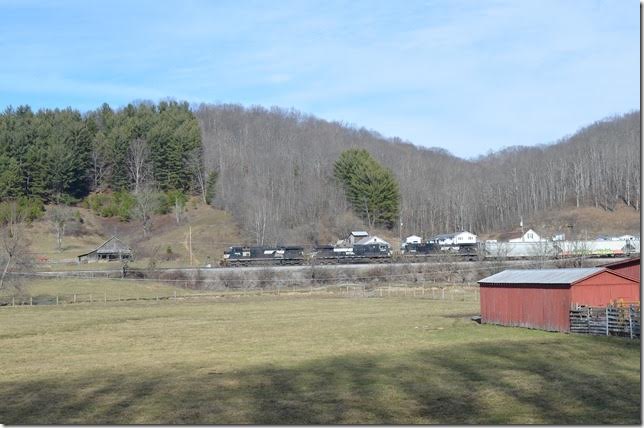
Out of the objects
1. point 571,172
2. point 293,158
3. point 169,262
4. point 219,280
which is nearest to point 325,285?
point 219,280

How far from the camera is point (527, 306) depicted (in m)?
Answer: 46.0

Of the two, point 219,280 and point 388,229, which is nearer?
point 219,280

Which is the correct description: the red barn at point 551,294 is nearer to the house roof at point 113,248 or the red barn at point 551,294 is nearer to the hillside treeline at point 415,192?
the house roof at point 113,248

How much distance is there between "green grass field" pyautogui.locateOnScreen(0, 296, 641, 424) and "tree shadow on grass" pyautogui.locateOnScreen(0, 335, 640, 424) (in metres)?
0.05

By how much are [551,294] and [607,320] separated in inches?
193

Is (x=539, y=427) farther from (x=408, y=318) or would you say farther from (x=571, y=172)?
(x=571, y=172)

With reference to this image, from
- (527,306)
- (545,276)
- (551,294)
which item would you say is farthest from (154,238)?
(551,294)

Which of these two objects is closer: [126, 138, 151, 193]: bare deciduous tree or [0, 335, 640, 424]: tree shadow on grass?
[0, 335, 640, 424]: tree shadow on grass

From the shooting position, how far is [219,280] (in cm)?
9512

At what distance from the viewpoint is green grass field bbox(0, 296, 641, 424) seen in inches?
822

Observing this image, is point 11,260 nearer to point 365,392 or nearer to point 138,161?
point 365,392

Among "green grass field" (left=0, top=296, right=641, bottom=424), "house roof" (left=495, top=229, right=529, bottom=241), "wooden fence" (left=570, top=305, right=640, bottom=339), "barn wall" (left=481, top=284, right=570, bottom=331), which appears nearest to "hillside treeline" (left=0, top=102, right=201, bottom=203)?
"house roof" (left=495, top=229, right=529, bottom=241)

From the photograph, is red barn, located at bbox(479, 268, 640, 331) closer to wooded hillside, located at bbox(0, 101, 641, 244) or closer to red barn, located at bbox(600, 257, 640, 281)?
red barn, located at bbox(600, 257, 640, 281)

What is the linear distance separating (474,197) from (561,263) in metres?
81.6
